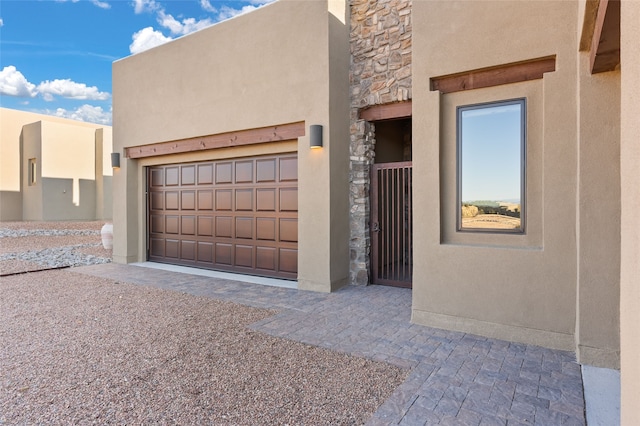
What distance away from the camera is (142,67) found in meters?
8.22

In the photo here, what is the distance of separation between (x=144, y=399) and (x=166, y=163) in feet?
21.6

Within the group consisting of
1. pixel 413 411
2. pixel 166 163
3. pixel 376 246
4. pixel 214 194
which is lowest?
pixel 413 411

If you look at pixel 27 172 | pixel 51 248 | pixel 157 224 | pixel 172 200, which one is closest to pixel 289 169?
pixel 172 200

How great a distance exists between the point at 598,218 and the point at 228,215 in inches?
238

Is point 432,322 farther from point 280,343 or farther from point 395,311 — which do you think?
point 280,343

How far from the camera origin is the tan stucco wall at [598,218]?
3.14 m

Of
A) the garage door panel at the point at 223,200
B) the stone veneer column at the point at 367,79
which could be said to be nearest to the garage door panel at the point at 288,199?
the stone veneer column at the point at 367,79

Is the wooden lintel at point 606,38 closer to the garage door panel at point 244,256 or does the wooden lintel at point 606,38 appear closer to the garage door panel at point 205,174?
the garage door panel at point 244,256

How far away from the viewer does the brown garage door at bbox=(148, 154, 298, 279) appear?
262 inches

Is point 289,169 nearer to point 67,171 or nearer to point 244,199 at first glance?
point 244,199

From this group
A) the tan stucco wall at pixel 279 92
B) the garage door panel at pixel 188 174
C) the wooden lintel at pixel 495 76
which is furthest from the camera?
the garage door panel at pixel 188 174
